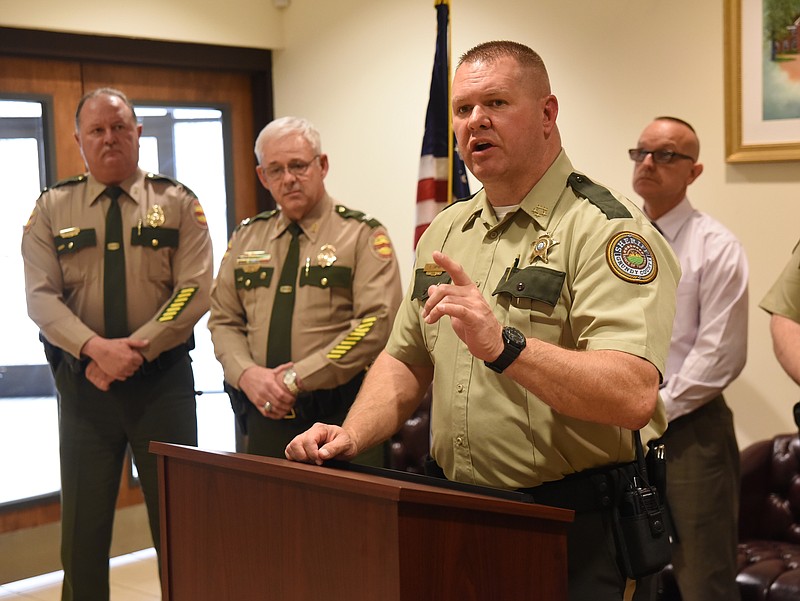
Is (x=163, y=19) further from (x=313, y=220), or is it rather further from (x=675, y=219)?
(x=675, y=219)

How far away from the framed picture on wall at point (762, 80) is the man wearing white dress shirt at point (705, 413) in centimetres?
64

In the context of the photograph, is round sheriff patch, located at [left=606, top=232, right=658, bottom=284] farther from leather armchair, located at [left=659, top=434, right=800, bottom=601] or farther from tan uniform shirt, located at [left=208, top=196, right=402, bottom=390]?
leather armchair, located at [left=659, top=434, right=800, bottom=601]

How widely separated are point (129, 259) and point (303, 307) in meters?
0.71

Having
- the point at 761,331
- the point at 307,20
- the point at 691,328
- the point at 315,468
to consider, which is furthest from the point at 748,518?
the point at 307,20

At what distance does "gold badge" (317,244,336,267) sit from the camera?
321cm

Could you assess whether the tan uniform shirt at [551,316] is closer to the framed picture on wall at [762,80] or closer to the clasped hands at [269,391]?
the clasped hands at [269,391]

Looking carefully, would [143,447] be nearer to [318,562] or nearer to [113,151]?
[113,151]

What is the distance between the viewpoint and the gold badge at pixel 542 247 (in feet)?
6.14

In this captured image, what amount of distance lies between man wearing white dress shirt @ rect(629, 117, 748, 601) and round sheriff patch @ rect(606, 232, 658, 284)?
4.50 feet

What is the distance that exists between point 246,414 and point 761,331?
1.86 metres

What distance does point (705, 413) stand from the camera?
3.15m

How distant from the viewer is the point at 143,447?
3.43 metres

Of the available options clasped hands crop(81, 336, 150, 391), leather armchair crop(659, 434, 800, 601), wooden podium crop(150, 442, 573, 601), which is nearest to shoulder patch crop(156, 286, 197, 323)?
clasped hands crop(81, 336, 150, 391)

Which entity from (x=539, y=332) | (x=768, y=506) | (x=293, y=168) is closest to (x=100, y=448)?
(x=293, y=168)
